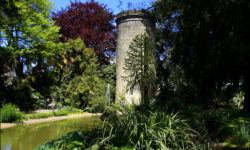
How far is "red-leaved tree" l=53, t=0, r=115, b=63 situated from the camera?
53.3 ft

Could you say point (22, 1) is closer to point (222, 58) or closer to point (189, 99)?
point (222, 58)

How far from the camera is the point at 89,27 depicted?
663 inches

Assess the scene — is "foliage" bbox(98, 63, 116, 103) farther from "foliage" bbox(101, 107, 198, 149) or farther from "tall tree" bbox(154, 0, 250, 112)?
"foliage" bbox(101, 107, 198, 149)

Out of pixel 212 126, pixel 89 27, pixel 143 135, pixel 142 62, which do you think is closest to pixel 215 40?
pixel 143 135

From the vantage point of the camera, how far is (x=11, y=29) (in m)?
11.3

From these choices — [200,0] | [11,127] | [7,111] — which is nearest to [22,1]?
[7,111]

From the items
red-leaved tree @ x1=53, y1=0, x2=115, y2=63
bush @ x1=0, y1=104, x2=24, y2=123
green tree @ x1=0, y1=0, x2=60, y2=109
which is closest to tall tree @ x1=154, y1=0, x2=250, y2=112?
bush @ x1=0, y1=104, x2=24, y2=123

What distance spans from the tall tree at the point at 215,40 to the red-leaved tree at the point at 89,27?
1261 centimetres

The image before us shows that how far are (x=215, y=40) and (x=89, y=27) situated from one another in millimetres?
14768

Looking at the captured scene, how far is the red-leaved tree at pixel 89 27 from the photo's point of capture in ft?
53.3

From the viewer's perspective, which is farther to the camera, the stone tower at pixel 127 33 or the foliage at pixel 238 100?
the stone tower at pixel 127 33

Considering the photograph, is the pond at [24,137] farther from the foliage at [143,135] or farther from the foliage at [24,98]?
the foliage at [24,98]

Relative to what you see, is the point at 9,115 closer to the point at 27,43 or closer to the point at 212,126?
the point at 27,43

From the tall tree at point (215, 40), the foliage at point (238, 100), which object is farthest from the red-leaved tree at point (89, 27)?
the tall tree at point (215, 40)
